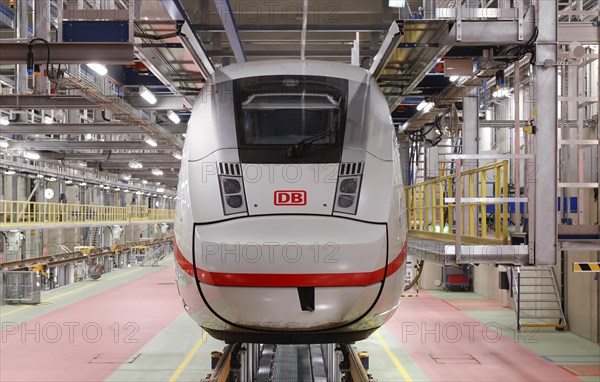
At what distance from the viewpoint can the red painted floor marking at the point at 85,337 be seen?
11469 millimetres

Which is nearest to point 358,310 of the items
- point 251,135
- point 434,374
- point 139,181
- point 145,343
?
point 251,135

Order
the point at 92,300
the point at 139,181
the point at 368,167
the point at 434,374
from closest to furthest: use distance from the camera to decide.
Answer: the point at 368,167 < the point at 434,374 < the point at 92,300 < the point at 139,181

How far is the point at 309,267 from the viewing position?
371cm

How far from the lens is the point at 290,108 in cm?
455

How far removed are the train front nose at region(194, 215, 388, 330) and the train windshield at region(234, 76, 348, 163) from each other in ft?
2.68

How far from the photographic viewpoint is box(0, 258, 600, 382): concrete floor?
37.3 ft

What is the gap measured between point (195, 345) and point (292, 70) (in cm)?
1034

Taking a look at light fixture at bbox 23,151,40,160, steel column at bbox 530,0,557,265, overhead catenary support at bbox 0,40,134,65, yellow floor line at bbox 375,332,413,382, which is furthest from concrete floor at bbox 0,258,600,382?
overhead catenary support at bbox 0,40,134,65

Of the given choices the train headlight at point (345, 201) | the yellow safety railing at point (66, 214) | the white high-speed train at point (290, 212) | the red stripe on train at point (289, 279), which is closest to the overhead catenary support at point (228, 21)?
the white high-speed train at point (290, 212)

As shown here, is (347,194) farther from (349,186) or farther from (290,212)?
(290,212)

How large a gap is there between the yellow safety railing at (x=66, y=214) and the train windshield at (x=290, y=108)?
48.8ft

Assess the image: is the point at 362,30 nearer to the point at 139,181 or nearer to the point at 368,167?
the point at 368,167

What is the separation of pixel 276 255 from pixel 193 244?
0.57m

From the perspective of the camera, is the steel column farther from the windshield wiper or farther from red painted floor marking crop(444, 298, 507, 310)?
red painted floor marking crop(444, 298, 507, 310)
